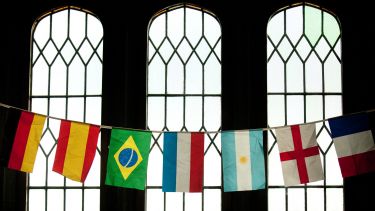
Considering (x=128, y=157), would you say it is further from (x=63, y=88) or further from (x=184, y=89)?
(x=63, y=88)

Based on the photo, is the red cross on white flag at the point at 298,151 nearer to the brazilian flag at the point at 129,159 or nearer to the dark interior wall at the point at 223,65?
the dark interior wall at the point at 223,65

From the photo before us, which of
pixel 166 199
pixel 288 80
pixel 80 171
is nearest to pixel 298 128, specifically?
pixel 288 80

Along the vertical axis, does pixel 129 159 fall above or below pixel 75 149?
below

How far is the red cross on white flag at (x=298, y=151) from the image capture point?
7.63m

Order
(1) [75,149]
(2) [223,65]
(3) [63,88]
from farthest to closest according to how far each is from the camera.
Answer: (3) [63,88]
(2) [223,65]
(1) [75,149]

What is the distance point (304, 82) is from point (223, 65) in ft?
3.28

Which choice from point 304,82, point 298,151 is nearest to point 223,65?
point 304,82

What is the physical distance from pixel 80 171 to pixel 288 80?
2.75m

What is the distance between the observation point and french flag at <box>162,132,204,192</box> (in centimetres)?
771

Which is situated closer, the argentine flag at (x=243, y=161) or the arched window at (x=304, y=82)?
the argentine flag at (x=243, y=161)

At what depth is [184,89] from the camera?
341 inches

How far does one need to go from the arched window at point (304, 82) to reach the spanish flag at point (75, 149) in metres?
2.16

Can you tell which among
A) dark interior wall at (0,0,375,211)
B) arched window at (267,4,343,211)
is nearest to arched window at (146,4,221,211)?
dark interior wall at (0,0,375,211)

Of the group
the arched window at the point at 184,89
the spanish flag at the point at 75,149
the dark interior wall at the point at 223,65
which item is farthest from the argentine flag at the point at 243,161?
the spanish flag at the point at 75,149
